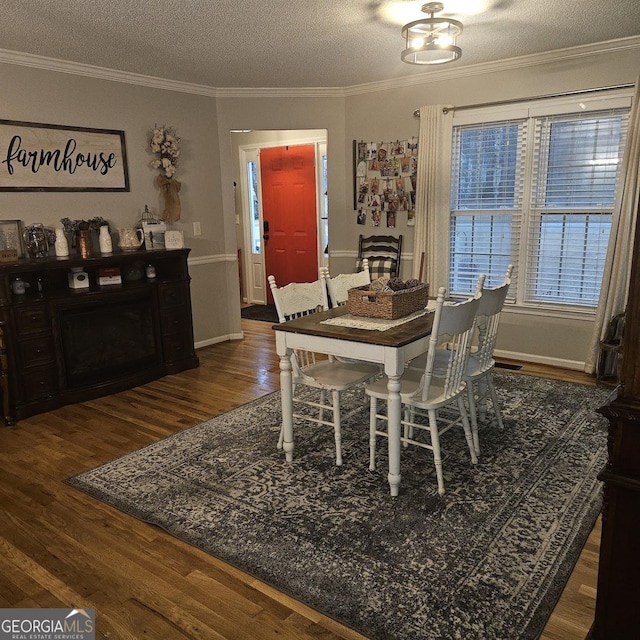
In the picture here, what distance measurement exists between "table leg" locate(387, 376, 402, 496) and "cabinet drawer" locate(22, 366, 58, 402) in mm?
2596

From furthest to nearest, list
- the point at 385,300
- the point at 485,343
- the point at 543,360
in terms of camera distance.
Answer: the point at 543,360 < the point at 485,343 < the point at 385,300

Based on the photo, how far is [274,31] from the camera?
3.61 metres

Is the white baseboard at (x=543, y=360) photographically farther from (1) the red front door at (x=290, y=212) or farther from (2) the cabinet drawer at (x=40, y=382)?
(2) the cabinet drawer at (x=40, y=382)

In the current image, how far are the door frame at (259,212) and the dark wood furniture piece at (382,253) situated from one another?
154 centimetres

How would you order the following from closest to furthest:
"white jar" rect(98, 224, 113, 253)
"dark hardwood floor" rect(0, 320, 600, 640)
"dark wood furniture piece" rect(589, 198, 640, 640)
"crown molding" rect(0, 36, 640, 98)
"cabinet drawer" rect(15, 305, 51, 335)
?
"dark wood furniture piece" rect(589, 198, 640, 640) < "dark hardwood floor" rect(0, 320, 600, 640) < "cabinet drawer" rect(15, 305, 51, 335) < "crown molding" rect(0, 36, 640, 98) < "white jar" rect(98, 224, 113, 253)

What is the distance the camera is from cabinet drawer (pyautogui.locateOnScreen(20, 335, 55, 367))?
375cm

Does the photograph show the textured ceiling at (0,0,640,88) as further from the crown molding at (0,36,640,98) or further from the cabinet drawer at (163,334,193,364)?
the cabinet drawer at (163,334,193,364)

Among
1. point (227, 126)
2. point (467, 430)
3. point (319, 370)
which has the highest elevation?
point (227, 126)

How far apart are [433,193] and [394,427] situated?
2.99 metres

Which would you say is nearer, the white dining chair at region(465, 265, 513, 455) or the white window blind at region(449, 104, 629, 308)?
the white dining chair at region(465, 265, 513, 455)

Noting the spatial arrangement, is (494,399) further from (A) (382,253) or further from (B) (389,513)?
(A) (382,253)

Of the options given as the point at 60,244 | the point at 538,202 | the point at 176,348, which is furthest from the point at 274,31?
the point at 176,348

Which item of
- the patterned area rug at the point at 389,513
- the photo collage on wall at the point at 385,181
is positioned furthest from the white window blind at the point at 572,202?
the patterned area rug at the point at 389,513

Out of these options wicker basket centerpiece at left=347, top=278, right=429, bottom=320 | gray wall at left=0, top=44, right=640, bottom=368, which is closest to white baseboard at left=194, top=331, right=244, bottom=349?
gray wall at left=0, top=44, right=640, bottom=368
